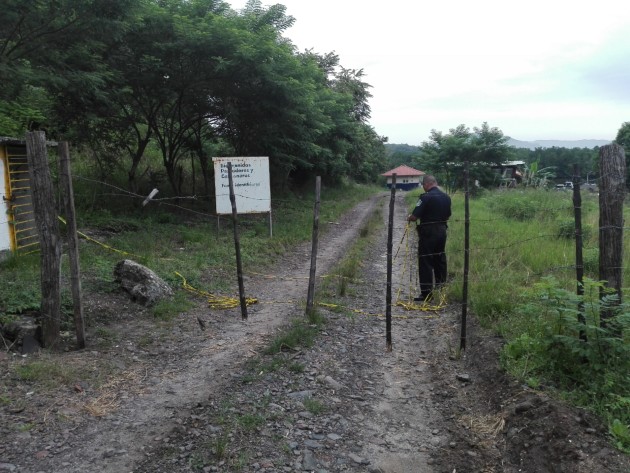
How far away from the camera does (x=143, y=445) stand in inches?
148

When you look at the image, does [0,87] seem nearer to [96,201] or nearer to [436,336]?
[96,201]

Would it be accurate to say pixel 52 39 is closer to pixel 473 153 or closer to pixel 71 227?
pixel 71 227

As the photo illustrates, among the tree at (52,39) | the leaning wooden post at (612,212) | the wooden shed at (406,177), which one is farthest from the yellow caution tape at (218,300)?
the wooden shed at (406,177)

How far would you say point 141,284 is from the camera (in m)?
7.27

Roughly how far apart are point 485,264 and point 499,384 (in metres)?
4.29

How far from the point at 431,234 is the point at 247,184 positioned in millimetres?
6333

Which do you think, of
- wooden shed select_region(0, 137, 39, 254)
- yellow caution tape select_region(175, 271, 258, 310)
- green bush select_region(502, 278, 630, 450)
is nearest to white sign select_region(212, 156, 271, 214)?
wooden shed select_region(0, 137, 39, 254)

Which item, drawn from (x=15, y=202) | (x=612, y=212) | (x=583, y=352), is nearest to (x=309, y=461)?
(x=583, y=352)

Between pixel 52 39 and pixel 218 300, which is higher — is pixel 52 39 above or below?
above

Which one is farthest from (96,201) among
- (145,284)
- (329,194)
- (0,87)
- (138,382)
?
(329,194)

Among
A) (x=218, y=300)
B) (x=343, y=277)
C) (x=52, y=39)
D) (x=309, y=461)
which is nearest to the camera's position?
(x=309, y=461)

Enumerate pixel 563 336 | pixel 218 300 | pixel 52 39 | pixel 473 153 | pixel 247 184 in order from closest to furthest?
pixel 563 336 → pixel 218 300 → pixel 52 39 → pixel 247 184 → pixel 473 153

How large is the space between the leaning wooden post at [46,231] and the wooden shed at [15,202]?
3.13m

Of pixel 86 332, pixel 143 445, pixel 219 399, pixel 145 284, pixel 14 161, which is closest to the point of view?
pixel 143 445
